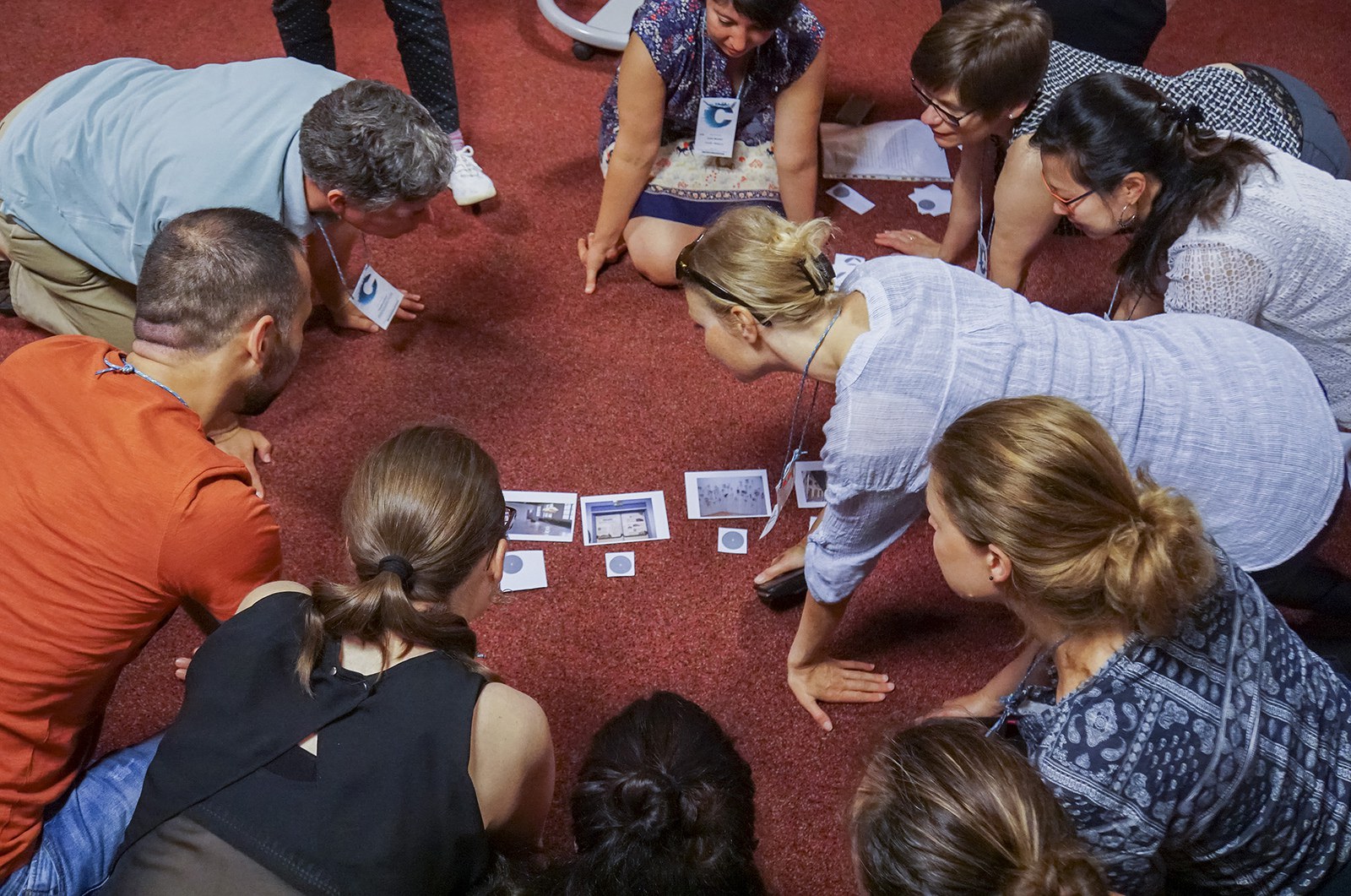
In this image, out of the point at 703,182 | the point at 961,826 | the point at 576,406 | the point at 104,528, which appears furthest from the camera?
the point at 703,182

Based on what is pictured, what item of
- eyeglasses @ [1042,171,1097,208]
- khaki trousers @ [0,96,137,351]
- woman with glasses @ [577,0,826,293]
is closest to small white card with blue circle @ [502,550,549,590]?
woman with glasses @ [577,0,826,293]

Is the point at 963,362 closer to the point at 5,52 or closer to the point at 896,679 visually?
the point at 896,679

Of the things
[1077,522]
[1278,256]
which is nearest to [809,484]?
[1278,256]

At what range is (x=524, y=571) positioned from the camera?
2445 mm

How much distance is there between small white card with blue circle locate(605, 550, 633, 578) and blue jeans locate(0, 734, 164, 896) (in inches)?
41.0

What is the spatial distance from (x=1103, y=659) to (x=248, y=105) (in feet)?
6.91

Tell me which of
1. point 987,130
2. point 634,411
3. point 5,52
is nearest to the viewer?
point 987,130

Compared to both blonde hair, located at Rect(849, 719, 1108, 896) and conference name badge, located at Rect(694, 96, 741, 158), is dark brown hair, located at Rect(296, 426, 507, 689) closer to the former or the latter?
blonde hair, located at Rect(849, 719, 1108, 896)

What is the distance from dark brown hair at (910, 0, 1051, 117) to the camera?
96.4 inches

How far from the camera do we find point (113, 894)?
1.31 m

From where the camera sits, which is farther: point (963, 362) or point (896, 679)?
point (896, 679)

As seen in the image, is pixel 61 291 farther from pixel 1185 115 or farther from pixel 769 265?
pixel 1185 115

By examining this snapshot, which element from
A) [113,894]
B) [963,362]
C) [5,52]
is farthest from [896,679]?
[5,52]

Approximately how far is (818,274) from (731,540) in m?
0.95
